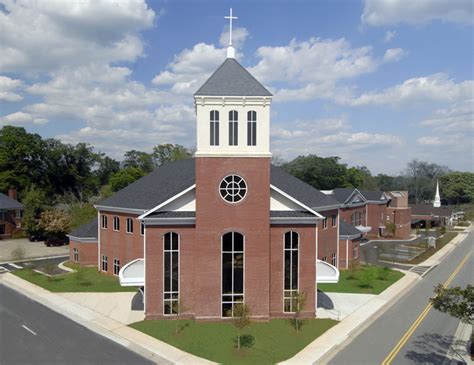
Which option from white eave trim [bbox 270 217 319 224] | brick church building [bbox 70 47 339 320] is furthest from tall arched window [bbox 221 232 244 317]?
white eave trim [bbox 270 217 319 224]

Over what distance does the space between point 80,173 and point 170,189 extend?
6711cm

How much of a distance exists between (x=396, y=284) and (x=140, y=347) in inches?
952

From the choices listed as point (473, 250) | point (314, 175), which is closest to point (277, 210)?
point (473, 250)

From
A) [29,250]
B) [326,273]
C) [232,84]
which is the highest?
[232,84]

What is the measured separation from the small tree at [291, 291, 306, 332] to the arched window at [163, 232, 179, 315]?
758cm

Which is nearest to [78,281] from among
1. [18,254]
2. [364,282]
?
[18,254]

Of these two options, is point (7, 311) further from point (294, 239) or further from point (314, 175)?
point (314, 175)

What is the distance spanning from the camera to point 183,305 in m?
23.3

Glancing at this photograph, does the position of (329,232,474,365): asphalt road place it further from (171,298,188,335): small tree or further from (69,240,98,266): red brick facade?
(69,240,98,266): red brick facade

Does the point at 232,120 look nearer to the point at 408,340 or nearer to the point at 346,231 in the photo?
the point at 408,340

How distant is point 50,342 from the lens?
66.2ft

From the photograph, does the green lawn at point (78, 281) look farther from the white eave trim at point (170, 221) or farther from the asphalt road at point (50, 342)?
the white eave trim at point (170, 221)

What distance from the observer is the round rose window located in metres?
23.0

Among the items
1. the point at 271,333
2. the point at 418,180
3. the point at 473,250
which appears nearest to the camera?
the point at 271,333
